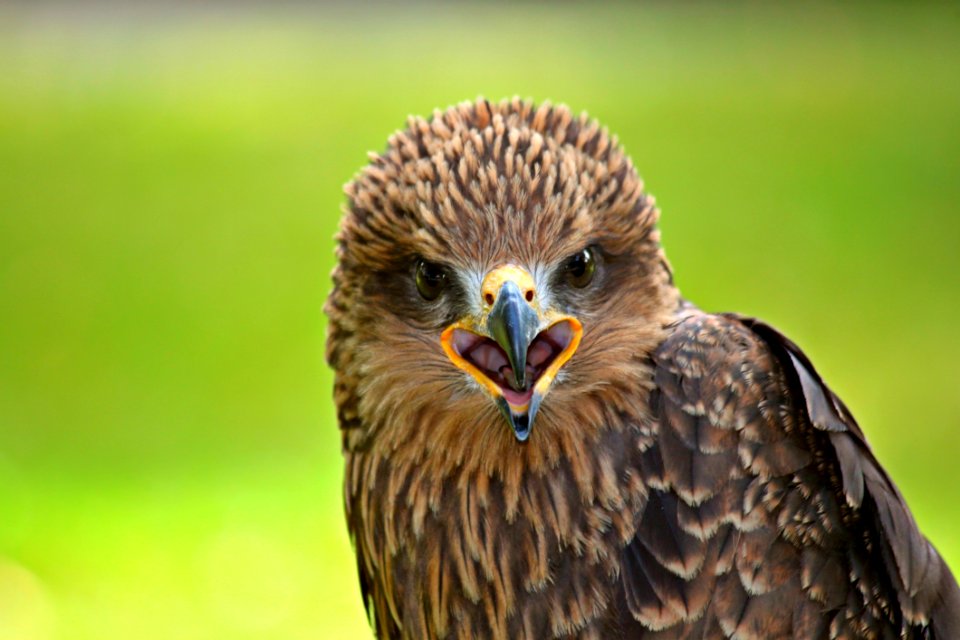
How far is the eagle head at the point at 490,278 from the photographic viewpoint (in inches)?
113

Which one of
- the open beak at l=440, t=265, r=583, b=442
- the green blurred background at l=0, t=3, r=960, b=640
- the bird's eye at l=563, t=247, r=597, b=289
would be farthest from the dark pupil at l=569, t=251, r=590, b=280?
the green blurred background at l=0, t=3, r=960, b=640

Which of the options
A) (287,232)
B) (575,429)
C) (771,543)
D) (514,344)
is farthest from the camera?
(287,232)

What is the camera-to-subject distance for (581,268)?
9.70 feet

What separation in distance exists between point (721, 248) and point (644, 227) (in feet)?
21.5

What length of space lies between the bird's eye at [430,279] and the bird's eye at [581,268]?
0.90 feet

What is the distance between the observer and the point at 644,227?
306 cm

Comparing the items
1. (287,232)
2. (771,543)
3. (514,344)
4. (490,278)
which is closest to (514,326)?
(514,344)

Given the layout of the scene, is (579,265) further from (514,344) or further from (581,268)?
(514,344)

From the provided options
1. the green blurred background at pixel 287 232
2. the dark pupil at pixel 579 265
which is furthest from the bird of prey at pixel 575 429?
the green blurred background at pixel 287 232

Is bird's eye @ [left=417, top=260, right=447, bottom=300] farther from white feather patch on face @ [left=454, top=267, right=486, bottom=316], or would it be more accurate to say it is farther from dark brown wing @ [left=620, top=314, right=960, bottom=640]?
dark brown wing @ [left=620, top=314, right=960, bottom=640]

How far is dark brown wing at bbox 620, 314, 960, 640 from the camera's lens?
2764 millimetres

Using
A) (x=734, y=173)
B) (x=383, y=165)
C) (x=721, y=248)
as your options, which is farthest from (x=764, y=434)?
(x=734, y=173)

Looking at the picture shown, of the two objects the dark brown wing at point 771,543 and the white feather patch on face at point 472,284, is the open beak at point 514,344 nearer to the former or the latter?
the white feather patch on face at point 472,284

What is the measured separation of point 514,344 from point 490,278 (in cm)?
22
